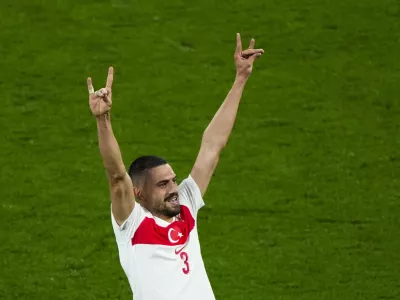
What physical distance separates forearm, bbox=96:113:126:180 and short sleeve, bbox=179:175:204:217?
2.18ft

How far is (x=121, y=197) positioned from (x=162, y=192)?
0.31m

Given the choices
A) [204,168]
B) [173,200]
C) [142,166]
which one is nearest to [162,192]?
[173,200]

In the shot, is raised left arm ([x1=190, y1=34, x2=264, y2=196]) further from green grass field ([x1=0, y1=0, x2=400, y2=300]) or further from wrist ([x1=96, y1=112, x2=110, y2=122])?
green grass field ([x1=0, y1=0, x2=400, y2=300])

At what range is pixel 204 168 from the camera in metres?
6.65

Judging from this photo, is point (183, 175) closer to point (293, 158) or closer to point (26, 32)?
point (293, 158)

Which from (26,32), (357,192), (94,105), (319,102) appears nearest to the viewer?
(94,105)

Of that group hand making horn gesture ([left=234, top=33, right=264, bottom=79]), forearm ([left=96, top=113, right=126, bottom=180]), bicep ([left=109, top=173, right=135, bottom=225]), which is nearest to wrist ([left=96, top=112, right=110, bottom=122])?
forearm ([left=96, top=113, right=126, bottom=180])

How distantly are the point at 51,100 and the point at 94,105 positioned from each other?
526 cm

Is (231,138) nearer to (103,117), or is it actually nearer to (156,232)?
(156,232)

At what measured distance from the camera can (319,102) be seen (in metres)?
11.0

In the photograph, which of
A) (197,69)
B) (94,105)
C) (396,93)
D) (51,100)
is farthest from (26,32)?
(94,105)

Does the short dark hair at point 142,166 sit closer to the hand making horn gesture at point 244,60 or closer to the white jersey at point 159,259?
the white jersey at point 159,259

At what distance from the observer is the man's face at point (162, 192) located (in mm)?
6270

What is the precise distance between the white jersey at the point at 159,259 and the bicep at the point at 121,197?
0.04m
